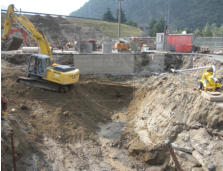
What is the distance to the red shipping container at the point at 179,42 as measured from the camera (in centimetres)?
2431

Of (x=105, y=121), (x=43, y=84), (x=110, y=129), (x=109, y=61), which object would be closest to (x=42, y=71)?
(x=43, y=84)

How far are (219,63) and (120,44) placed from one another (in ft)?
37.0

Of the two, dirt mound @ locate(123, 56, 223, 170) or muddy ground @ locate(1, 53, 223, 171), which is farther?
dirt mound @ locate(123, 56, 223, 170)

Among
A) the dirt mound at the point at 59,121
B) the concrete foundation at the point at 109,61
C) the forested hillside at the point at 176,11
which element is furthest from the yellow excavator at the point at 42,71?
the forested hillside at the point at 176,11

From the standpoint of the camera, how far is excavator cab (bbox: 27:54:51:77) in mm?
12538

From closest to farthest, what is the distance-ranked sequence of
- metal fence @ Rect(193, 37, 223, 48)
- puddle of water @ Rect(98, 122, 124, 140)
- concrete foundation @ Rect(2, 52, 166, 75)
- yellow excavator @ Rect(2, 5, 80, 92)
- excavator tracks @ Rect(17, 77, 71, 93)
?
1. puddle of water @ Rect(98, 122, 124, 140)
2. yellow excavator @ Rect(2, 5, 80, 92)
3. excavator tracks @ Rect(17, 77, 71, 93)
4. concrete foundation @ Rect(2, 52, 166, 75)
5. metal fence @ Rect(193, 37, 223, 48)

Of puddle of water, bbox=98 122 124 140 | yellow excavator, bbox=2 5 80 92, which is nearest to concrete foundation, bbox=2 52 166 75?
yellow excavator, bbox=2 5 80 92

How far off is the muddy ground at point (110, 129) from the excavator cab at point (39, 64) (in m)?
1.07

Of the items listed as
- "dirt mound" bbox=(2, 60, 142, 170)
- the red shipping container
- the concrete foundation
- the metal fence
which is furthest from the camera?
the metal fence

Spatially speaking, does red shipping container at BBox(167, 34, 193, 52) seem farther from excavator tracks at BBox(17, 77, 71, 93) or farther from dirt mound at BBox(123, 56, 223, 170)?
excavator tracks at BBox(17, 77, 71, 93)

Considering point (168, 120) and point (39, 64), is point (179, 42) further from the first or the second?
point (39, 64)

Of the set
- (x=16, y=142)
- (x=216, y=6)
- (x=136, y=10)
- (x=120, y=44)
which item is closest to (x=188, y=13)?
(x=216, y=6)

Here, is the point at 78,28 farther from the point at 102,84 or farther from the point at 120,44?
the point at 102,84

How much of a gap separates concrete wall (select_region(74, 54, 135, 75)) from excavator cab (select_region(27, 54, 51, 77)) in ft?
20.4
